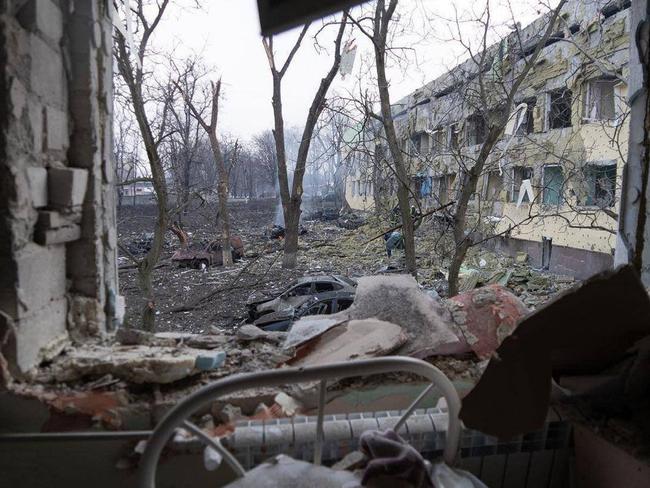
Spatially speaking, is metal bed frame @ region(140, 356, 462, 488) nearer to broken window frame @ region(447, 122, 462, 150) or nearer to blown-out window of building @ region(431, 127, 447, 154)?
broken window frame @ region(447, 122, 462, 150)

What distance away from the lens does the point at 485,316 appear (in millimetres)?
1803

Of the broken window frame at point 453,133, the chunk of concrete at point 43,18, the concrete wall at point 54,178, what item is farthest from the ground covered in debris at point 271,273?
the chunk of concrete at point 43,18

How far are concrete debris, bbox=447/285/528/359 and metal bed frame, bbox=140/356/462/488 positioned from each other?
0.70m

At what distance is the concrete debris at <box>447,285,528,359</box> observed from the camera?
1.70m

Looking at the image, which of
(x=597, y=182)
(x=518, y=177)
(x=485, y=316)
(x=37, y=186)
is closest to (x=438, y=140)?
(x=518, y=177)

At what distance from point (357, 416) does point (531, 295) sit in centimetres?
680

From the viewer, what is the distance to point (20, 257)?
131cm

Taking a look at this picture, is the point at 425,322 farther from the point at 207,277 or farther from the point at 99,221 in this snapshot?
the point at 207,277

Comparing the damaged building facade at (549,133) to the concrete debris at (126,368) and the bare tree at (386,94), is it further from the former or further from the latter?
the concrete debris at (126,368)

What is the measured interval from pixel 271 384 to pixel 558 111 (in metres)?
9.77

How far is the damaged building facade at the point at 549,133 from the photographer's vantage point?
251 inches

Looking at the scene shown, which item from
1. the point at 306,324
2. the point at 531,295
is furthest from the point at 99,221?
the point at 531,295

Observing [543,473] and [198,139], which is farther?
[198,139]

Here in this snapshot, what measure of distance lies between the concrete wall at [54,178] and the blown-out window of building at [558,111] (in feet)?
28.5
